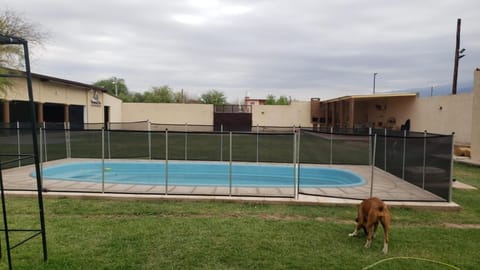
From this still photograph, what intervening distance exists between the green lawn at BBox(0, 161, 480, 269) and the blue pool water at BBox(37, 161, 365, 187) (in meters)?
4.10

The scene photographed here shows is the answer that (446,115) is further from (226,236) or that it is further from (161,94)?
(161,94)

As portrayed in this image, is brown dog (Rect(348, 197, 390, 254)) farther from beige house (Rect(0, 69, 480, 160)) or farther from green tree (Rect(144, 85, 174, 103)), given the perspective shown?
green tree (Rect(144, 85, 174, 103))

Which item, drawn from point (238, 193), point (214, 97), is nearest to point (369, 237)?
point (238, 193)

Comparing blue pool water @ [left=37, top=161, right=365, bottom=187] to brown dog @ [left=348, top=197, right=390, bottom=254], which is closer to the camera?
brown dog @ [left=348, top=197, right=390, bottom=254]

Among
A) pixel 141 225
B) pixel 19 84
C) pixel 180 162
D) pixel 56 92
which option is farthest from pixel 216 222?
pixel 56 92

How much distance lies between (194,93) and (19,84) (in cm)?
5013

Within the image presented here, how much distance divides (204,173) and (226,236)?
674 cm

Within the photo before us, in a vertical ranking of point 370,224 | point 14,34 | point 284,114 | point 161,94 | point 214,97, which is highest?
point 14,34

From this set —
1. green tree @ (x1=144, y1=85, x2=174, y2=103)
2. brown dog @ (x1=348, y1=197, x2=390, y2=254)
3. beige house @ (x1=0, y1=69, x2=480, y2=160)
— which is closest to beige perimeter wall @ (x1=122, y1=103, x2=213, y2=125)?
beige house @ (x1=0, y1=69, x2=480, y2=160)

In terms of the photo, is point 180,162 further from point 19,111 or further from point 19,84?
point 19,111

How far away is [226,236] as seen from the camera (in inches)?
186

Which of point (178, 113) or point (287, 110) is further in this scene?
point (178, 113)

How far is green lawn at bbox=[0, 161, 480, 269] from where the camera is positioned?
3.88 meters

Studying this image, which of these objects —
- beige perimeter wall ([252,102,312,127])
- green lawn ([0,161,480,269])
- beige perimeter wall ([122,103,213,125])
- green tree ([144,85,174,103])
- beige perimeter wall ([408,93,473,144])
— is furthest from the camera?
green tree ([144,85,174,103])
